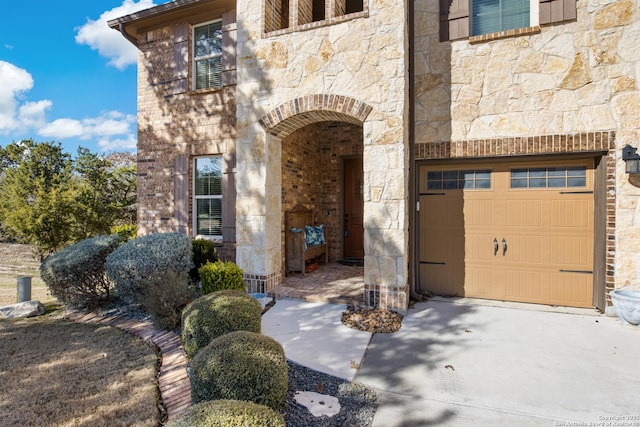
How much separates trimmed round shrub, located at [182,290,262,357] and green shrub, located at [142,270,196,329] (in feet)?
2.71

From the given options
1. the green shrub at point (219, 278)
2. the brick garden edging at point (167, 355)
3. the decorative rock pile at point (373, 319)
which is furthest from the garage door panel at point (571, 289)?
the brick garden edging at point (167, 355)

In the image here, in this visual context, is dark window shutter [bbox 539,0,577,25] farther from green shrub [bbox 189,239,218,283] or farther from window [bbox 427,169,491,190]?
green shrub [bbox 189,239,218,283]

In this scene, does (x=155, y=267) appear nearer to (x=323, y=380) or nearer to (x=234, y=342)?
(x=234, y=342)

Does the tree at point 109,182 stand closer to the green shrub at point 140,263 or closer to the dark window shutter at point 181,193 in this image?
the dark window shutter at point 181,193

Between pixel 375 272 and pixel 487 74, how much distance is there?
334 centimetres

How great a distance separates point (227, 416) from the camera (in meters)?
1.57

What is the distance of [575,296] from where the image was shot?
460 cm

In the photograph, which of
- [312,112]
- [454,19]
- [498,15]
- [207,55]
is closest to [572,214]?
[498,15]

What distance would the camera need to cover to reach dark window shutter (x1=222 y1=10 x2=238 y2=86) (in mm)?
6391

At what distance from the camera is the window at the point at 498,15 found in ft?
15.5

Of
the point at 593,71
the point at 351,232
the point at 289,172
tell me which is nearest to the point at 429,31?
the point at 593,71

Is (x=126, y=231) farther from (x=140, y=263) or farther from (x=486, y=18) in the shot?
(x=486, y=18)

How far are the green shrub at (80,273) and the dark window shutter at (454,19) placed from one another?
611 cm

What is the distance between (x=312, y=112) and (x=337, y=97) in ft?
1.46
